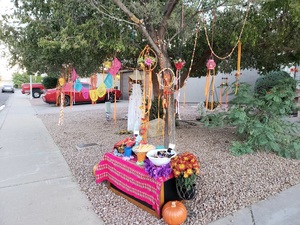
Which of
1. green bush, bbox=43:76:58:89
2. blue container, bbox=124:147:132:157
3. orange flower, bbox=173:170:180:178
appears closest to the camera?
orange flower, bbox=173:170:180:178

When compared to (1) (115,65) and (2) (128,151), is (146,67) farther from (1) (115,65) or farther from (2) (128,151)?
(2) (128,151)

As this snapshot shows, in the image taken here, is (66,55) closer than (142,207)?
No

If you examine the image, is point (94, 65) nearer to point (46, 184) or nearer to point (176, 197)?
point (46, 184)

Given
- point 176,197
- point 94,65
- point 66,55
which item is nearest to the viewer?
point 176,197

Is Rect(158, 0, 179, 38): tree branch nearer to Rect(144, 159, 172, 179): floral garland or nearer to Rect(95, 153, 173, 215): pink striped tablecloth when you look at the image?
Rect(95, 153, 173, 215): pink striped tablecloth

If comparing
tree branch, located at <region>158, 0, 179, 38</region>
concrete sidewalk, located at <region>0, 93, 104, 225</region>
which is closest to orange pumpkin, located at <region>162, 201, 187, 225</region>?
concrete sidewalk, located at <region>0, 93, 104, 225</region>

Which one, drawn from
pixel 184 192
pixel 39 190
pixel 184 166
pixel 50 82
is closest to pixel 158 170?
pixel 184 166

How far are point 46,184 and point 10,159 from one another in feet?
5.64

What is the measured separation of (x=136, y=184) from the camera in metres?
2.85

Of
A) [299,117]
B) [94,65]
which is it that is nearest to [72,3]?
[94,65]

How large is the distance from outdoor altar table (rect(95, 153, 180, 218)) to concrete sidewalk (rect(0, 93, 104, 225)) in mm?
425

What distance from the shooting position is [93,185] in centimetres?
344

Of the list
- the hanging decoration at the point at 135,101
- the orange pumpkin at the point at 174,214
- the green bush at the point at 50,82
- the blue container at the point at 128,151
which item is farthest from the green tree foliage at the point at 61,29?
the green bush at the point at 50,82

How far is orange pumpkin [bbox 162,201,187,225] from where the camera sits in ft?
7.84
